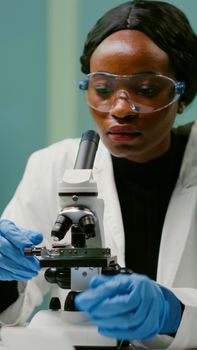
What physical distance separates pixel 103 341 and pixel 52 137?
4.07ft

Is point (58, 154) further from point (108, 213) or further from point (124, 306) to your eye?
point (124, 306)

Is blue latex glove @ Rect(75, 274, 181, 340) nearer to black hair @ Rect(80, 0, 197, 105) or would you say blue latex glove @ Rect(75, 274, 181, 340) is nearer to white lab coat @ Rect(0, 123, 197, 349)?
white lab coat @ Rect(0, 123, 197, 349)

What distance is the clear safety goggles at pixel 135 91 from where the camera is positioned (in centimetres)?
139

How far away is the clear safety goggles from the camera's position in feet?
4.55

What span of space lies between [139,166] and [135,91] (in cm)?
28

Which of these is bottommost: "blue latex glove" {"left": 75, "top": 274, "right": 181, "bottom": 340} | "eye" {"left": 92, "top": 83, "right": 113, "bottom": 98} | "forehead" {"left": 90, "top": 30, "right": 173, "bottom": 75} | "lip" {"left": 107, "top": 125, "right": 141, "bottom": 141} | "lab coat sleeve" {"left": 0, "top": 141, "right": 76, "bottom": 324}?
"lab coat sleeve" {"left": 0, "top": 141, "right": 76, "bottom": 324}

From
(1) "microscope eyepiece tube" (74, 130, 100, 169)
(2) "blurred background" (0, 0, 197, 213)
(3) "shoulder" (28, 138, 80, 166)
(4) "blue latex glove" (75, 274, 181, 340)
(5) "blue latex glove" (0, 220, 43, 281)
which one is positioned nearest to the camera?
(4) "blue latex glove" (75, 274, 181, 340)

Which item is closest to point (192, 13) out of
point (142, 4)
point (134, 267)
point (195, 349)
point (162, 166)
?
point (142, 4)

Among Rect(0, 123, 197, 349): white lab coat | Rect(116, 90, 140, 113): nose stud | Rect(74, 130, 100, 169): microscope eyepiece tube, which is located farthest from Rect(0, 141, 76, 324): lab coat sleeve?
Rect(74, 130, 100, 169): microscope eyepiece tube

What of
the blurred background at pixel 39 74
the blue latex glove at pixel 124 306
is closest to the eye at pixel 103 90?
the blue latex glove at pixel 124 306

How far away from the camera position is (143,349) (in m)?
1.13

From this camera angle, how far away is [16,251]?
4.17 feet

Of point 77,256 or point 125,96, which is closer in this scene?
point 77,256

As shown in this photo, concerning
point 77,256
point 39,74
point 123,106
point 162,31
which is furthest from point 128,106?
point 39,74
